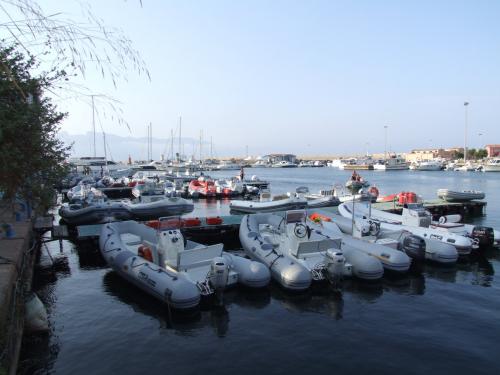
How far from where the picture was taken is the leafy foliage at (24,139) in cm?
686

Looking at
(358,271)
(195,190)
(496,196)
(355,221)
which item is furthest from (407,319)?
(496,196)

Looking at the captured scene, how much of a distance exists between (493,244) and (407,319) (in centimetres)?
1109

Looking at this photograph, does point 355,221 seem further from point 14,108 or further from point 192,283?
point 14,108

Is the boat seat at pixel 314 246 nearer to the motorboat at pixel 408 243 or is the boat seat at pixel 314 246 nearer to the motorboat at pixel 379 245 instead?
the motorboat at pixel 379 245

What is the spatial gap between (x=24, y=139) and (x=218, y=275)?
7059mm

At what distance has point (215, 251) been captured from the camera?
48.1 feet

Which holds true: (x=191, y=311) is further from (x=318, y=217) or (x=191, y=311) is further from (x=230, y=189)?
(x=230, y=189)

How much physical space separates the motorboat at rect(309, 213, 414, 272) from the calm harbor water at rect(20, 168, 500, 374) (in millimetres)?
710

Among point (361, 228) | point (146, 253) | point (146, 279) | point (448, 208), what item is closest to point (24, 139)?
point (146, 279)

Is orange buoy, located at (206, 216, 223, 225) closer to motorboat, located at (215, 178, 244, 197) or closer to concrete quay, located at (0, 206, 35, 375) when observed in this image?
concrete quay, located at (0, 206, 35, 375)

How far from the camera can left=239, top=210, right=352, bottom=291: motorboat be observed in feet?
46.9

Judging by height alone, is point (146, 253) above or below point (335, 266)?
above

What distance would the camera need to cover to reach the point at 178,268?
13930 millimetres

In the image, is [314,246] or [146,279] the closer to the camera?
[146,279]
